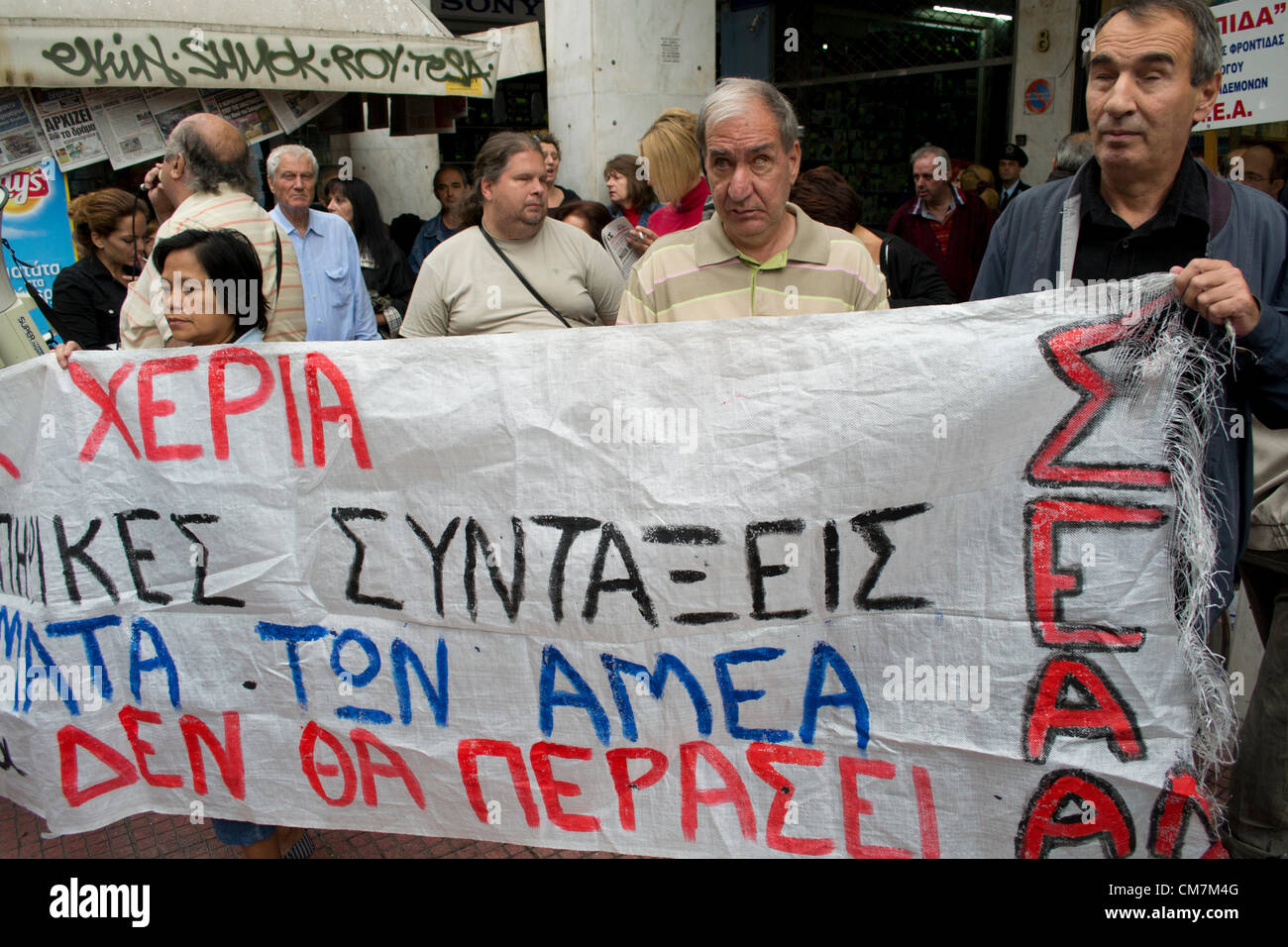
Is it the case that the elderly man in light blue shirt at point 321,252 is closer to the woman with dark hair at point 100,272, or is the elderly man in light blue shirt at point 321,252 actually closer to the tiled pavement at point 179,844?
the woman with dark hair at point 100,272

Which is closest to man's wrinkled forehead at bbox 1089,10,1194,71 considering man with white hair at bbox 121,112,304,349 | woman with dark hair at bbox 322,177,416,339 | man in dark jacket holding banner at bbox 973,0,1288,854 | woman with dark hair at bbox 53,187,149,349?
man in dark jacket holding banner at bbox 973,0,1288,854

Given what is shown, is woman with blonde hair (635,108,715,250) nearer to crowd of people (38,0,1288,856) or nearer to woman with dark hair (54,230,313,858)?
crowd of people (38,0,1288,856)

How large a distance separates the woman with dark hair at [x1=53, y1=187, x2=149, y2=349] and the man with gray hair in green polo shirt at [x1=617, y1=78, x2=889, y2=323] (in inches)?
121

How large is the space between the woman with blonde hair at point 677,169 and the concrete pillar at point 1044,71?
573cm

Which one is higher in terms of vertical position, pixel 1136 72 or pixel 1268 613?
pixel 1136 72

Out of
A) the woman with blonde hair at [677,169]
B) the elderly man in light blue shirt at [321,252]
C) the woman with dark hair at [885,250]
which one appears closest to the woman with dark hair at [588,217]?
the woman with blonde hair at [677,169]

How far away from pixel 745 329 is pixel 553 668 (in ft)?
2.83

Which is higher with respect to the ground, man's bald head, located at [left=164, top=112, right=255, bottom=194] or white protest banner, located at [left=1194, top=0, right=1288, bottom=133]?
white protest banner, located at [left=1194, top=0, right=1288, bottom=133]

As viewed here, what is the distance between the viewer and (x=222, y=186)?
382 cm

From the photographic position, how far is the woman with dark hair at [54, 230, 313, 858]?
2.80m

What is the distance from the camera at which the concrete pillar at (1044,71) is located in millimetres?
9188
